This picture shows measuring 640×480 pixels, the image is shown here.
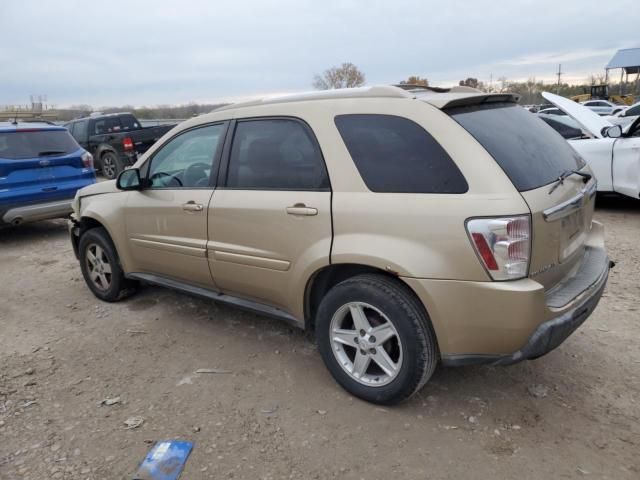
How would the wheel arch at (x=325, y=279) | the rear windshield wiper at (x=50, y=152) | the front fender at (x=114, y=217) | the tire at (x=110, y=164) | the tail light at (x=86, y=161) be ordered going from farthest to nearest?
the tire at (x=110, y=164) → the tail light at (x=86, y=161) → the rear windshield wiper at (x=50, y=152) → the front fender at (x=114, y=217) → the wheel arch at (x=325, y=279)

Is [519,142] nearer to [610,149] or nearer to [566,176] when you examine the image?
[566,176]

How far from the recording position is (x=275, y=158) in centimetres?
334

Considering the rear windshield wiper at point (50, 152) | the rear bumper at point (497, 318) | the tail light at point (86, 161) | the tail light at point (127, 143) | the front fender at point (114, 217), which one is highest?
the tail light at point (127, 143)

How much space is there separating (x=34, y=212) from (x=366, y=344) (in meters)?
5.82

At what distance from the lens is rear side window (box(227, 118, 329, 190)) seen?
10.2 ft

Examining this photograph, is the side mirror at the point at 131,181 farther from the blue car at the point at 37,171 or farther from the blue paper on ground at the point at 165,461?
the blue car at the point at 37,171

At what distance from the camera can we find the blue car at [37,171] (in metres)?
6.76

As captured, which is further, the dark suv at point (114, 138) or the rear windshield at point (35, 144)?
the dark suv at point (114, 138)

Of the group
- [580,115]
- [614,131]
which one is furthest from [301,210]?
[614,131]

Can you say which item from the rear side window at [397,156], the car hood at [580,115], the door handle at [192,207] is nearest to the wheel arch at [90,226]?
the door handle at [192,207]

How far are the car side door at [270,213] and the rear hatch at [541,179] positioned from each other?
924 millimetres

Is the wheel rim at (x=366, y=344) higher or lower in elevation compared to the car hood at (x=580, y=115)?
lower

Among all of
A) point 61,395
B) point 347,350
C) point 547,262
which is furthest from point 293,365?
point 547,262

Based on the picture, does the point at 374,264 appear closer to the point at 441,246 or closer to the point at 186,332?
the point at 441,246
